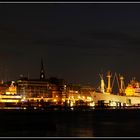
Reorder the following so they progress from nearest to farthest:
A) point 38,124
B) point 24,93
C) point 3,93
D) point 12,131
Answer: point 12,131 → point 38,124 → point 3,93 → point 24,93

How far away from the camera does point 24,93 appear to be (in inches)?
5910

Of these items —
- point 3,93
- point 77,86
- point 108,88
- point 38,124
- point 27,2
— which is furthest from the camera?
point 77,86

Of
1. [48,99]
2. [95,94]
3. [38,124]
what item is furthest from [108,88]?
[38,124]

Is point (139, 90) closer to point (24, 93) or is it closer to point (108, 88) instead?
point (108, 88)

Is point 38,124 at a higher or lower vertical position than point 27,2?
lower

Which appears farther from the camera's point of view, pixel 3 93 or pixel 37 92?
pixel 37 92

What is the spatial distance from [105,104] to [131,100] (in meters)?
9.58

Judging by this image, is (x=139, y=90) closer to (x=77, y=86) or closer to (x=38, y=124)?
(x=77, y=86)

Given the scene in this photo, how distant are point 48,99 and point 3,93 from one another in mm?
17857

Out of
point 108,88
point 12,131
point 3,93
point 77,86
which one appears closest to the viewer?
point 12,131

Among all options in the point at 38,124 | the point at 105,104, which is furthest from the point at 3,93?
the point at 38,124

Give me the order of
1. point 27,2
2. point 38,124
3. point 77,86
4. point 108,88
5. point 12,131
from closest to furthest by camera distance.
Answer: point 27,2, point 12,131, point 38,124, point 108,88, point 77,86

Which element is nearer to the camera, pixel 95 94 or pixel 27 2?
pixel 27 2

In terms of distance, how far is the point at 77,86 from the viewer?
591ft
